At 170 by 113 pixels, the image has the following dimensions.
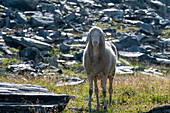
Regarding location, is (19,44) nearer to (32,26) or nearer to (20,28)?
(20,28)

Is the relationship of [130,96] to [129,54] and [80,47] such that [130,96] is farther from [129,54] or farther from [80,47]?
[80,47]

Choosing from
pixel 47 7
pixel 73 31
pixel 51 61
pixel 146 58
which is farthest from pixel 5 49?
pixel 47 7

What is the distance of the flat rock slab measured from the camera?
7141 millimetres

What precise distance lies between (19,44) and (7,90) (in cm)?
1832

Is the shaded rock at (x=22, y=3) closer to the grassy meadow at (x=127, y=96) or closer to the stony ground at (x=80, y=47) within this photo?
the stony ground at (x=80, y=47)

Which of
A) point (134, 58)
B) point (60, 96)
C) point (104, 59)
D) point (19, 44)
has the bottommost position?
point (134, 58)

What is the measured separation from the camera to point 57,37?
108 feet

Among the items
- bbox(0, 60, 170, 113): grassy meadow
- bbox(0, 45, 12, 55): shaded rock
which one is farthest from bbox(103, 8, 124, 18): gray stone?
bbox(0, 60, 170, 113): grassy meadow

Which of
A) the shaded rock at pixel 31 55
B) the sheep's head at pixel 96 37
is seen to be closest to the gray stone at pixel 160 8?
the shaded rock at pixel 31 55

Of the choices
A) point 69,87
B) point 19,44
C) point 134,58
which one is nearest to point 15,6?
point 19,44

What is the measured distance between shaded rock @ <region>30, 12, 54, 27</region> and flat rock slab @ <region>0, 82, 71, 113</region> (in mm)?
31168

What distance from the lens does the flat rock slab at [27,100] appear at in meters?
7.14

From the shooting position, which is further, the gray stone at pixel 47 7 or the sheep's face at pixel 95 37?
the gray stone at pixel 47 7

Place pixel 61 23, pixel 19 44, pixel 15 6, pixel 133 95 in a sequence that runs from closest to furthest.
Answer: pixel 133 95 → pixel 19 44 → pixel 61 23 → pixel 15 6
